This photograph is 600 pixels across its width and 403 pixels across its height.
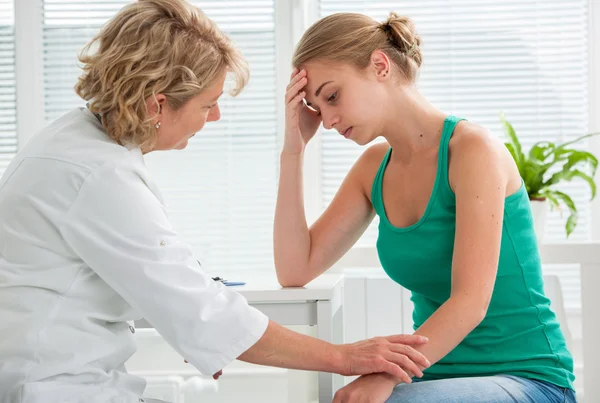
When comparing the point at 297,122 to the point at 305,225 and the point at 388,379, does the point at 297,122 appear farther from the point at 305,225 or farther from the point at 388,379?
the point at 388,379

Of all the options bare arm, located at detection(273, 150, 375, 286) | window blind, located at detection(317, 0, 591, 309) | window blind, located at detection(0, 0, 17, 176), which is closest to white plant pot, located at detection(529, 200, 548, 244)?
window blind, located at detection(317, 0, 591, 309)

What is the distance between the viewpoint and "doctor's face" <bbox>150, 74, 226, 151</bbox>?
1.36m

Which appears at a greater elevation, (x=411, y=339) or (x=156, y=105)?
(x=156, y=105)

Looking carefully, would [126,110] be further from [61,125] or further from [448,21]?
[448,21]

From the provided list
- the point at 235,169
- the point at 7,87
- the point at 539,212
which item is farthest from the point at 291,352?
the point at 7,87

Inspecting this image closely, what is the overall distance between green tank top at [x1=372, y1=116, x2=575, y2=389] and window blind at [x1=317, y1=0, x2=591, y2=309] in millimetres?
1258

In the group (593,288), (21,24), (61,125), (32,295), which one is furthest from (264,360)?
(21,24)

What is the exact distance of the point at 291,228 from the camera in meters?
1.86

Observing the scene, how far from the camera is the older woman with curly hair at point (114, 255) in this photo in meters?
1.19

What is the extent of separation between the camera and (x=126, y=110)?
127cm

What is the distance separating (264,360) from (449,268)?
0.48m

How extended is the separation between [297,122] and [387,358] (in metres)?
0.69

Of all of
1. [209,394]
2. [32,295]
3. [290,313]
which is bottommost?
[209,394]

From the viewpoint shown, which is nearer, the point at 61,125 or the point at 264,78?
the point at 61,125
